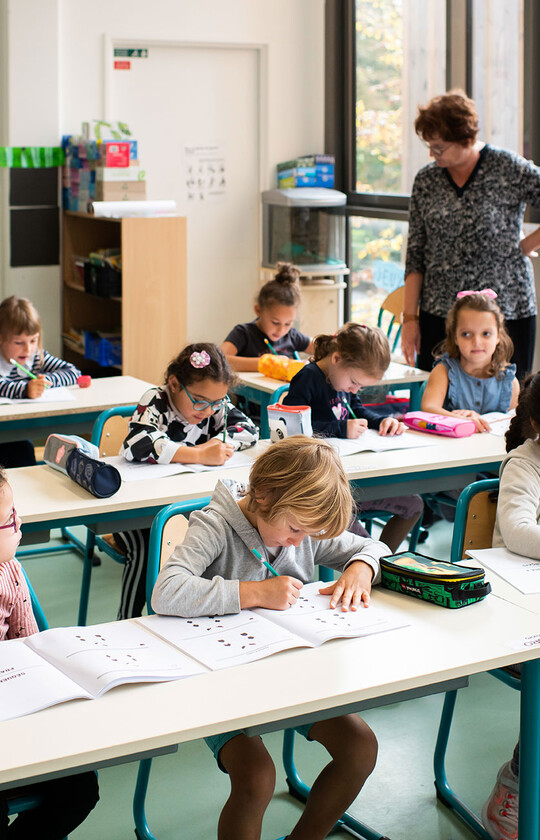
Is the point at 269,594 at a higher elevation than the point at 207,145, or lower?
lower

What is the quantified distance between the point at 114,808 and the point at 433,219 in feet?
8.83

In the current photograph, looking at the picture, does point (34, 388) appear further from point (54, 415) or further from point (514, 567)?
point (514, 567)

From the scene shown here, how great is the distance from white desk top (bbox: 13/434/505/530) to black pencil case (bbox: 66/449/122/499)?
0.02 meters

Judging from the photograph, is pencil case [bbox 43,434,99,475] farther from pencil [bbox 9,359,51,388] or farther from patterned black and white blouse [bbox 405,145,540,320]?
patterned black and white blouse [bbox 405,145,540,320]

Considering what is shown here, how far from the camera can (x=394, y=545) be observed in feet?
10.7

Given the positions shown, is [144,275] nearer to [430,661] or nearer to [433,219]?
[433,219]

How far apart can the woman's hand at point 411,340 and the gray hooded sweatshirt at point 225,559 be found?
232 cm

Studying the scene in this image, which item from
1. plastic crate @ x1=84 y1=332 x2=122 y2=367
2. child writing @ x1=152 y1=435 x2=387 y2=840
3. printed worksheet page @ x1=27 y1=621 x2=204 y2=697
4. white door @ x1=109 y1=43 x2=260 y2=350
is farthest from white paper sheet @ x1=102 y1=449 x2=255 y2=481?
white door @ x1=109 y1=43 x2=260 y2=350

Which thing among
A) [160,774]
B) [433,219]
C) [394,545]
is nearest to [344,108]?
[433,219]

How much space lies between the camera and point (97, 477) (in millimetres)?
2424

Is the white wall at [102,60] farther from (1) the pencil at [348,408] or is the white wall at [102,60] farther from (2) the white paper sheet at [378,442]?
(2) the white paper sheet at [378,442]

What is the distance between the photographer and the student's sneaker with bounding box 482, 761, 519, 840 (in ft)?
6.78

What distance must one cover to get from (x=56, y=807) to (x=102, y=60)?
5.18 m

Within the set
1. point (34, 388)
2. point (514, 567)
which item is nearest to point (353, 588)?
point (514, 567)
